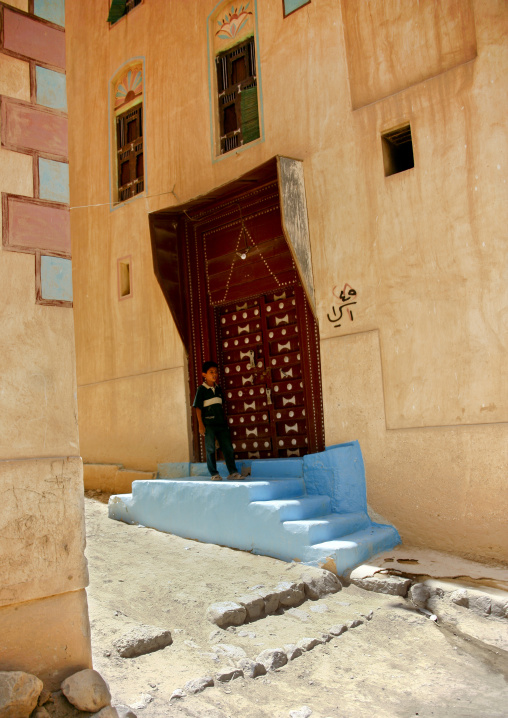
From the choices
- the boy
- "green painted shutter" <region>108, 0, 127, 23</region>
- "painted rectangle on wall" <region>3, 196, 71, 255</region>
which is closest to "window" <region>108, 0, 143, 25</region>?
"green painted shutter" <region>108, 0, 127, 23</region>

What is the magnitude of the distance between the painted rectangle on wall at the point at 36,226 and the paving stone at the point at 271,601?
297 centimetres

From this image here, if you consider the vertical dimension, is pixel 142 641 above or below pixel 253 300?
below

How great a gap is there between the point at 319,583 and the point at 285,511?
0.87 meters

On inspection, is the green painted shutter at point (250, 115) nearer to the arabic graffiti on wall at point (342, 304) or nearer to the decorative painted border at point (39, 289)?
the arabic graffiti on wall at point (342, 304)

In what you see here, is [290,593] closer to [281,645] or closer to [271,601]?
[271,601]

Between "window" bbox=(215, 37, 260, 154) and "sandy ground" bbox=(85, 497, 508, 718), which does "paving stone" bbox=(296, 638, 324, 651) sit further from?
"window" bbox=(215, 37, 260, 154)

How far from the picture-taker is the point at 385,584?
4973 mm

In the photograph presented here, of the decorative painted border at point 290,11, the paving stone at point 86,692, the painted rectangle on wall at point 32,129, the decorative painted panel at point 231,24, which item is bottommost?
the paving stone at point 86,692

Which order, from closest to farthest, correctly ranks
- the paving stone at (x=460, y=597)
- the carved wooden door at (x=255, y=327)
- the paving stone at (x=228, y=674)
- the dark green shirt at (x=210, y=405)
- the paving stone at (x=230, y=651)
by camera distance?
the paving stone at (x=228, y=674) < the paving stone at (x=230, y=651) < the paving stone at (x=460, y=597) < the dark green shirt at (x=210, y=405) < the carved wooden door at (x=255, y=327)

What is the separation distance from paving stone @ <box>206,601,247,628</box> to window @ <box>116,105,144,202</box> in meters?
6.86

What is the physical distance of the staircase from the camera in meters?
5.52

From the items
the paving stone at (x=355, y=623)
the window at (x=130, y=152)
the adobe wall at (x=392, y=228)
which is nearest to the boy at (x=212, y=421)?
the adobe wall at (x=392, y=228)

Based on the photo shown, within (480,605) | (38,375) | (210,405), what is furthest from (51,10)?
(480,605)

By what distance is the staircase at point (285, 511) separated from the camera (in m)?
5.52
